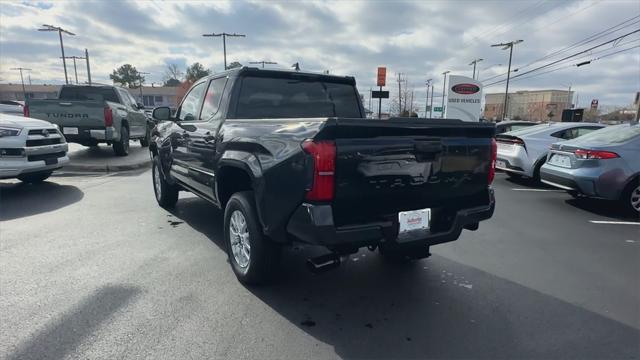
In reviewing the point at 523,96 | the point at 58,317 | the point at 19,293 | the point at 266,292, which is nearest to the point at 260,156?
the point at 266,292

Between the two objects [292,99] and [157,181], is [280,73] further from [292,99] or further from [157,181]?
[157,181]

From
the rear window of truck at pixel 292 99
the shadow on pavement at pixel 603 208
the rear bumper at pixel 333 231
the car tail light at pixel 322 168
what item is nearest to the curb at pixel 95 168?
the rear window of truck at pixel 292 99

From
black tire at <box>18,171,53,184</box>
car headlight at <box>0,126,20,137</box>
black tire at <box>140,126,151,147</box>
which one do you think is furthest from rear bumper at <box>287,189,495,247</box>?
black tire at <box>140,126,151,147</box>

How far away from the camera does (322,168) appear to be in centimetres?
244

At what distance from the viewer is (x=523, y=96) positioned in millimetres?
100812

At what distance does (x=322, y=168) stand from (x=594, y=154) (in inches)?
218

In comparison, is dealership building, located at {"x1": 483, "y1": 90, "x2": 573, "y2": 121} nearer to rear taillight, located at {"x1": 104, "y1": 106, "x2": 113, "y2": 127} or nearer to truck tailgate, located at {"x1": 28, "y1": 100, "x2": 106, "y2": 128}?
rear taillight, located at {"x1": 104, "y1": 106, "x2": 113, "y2": 127}

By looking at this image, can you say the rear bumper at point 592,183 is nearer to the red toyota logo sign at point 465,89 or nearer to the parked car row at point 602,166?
the parked car row at point 602,166

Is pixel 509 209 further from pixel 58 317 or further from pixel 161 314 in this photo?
pixel 58 317

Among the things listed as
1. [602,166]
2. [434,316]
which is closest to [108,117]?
[434,316]

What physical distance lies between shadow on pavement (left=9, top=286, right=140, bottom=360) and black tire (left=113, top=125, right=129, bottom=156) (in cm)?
904

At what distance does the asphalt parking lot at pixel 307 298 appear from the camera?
2559 mm

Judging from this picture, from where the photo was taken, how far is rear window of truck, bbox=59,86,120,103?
38.3 ft

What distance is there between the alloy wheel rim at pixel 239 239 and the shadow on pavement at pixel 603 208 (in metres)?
5.88
